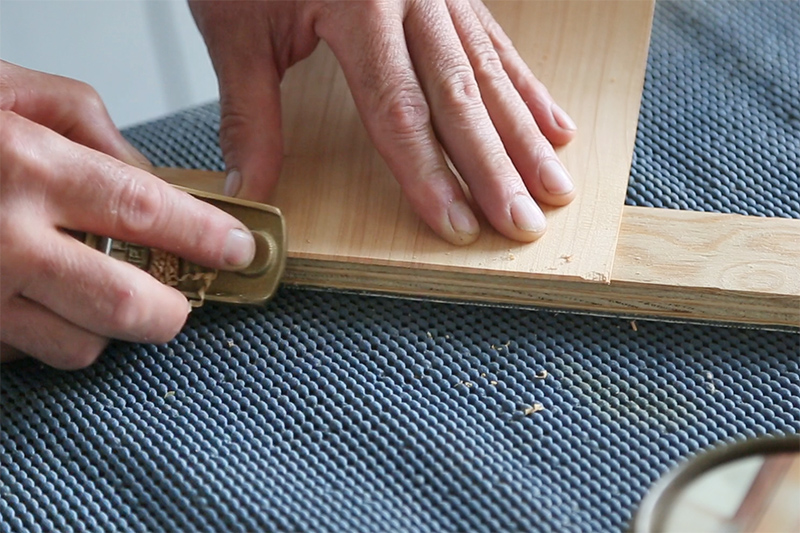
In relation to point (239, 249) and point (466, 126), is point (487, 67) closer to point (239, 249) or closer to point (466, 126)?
point (466, 126)

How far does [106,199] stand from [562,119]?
39cm

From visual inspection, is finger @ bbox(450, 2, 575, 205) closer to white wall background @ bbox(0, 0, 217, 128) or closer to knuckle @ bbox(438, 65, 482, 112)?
knuckle @ bbox(438, 65, 482, 112)

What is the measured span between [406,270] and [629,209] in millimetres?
190

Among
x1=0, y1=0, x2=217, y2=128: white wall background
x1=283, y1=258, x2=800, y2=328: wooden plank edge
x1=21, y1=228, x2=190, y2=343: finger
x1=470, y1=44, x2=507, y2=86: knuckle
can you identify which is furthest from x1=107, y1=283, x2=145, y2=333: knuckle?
x1=0, y1=0, x2=217, y2=128: white wall background

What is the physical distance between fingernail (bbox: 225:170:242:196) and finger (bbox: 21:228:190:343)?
13 cm

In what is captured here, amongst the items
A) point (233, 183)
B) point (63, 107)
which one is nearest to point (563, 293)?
point (233, 183)

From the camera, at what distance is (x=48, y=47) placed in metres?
1.25

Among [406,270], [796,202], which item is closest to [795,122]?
[796,202]

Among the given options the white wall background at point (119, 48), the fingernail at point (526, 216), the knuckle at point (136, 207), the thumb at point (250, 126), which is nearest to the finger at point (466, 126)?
the fingernail at point (526, 216)

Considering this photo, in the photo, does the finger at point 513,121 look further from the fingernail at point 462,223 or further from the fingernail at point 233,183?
the fingernail at point 233,183

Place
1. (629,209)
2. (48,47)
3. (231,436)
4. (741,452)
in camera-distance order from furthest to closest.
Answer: (48,47) < (629,209) < (231,436) < (741,452)

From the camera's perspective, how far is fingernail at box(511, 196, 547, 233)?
64cm

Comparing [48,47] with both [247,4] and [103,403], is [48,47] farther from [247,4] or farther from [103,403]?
[103,403]

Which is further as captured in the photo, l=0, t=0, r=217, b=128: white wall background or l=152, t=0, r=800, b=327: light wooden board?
l=0, t=0, r=217, b=128: white wall background
